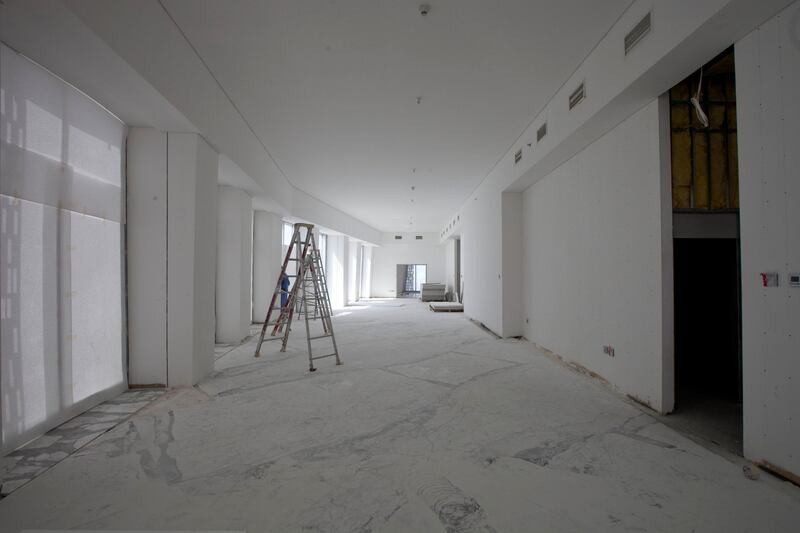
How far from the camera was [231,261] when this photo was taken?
18.7 feet

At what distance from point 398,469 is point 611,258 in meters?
2.97

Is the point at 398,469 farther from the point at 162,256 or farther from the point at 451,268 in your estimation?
the point at 451,268

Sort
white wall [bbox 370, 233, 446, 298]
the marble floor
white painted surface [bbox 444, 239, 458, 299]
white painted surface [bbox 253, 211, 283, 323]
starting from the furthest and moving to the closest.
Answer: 1. white wall [bbox 370, 233, 446, 298]
2. white painted surface [bbox 444, 239, 458, 299]
3. white painted surface [bbox 253, 211, 283, 323]
4. the marble floor

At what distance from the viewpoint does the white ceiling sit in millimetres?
2740

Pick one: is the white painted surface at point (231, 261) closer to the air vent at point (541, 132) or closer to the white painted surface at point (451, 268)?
the air vent at point (541, 132)

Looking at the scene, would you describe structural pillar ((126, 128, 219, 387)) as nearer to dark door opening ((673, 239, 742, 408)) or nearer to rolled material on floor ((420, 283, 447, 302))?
dark door opening ((673, 239, 742, 408))

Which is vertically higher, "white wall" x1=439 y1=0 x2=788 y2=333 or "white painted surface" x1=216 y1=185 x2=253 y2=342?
"white wall" x1=439 y1=0 x2=788 y2=333

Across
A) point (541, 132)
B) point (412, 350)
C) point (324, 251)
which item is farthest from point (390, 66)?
point (324, 251)

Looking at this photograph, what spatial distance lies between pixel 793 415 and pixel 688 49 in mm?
2344

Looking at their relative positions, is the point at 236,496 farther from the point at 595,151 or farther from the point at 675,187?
the point at 595,151

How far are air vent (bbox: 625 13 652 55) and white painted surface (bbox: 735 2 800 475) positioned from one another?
1.93 feet

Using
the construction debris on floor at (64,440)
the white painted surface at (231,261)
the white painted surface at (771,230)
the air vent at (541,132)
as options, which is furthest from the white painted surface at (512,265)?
the construction debris on floor at (64,440)

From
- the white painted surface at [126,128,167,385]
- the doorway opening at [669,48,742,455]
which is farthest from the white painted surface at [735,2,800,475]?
the white painted surface at [126,128,167,385]

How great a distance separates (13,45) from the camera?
2.23 metres
